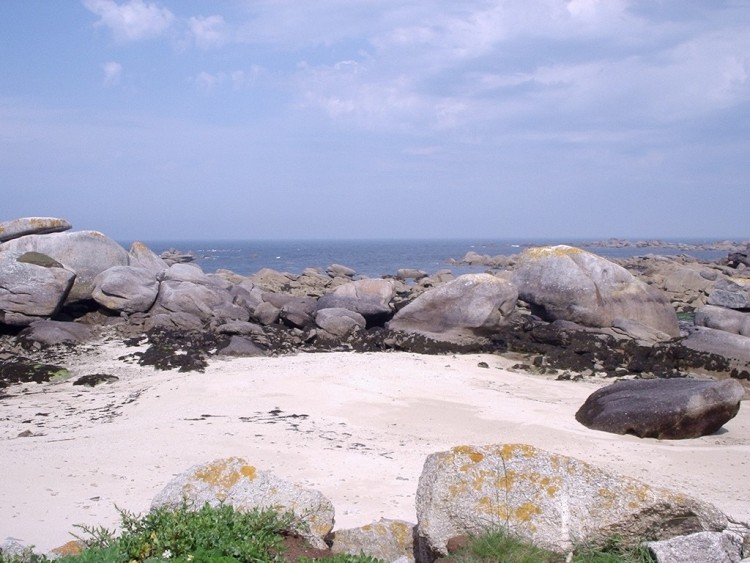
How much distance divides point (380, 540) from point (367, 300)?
1483 centimetres

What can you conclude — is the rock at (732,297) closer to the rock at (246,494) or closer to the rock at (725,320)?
the rock at (725,320)

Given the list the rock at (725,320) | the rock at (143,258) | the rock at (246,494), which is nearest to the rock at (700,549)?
the rock at (246,494)

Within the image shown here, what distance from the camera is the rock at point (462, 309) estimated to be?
17.7m

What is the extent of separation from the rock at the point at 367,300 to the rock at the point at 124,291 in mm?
4653

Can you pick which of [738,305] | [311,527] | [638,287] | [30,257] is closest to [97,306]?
[30,257]

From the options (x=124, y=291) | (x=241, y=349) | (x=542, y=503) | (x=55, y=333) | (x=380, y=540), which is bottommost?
(x=241, y=349)

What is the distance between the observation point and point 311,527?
494cm

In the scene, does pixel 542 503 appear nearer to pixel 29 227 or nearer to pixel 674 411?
pixel 674 411

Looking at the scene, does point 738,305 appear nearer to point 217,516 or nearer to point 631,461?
point 631,461

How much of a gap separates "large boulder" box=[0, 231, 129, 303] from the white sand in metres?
6.49

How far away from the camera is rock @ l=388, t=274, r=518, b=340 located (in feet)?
58.1

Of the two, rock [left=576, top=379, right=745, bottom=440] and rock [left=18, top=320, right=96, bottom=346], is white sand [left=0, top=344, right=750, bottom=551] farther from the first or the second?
rock [left=18, top=320, right=96, bottom=346]

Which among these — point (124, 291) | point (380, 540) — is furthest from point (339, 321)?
point (380, 540)

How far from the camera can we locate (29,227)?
890 inches
